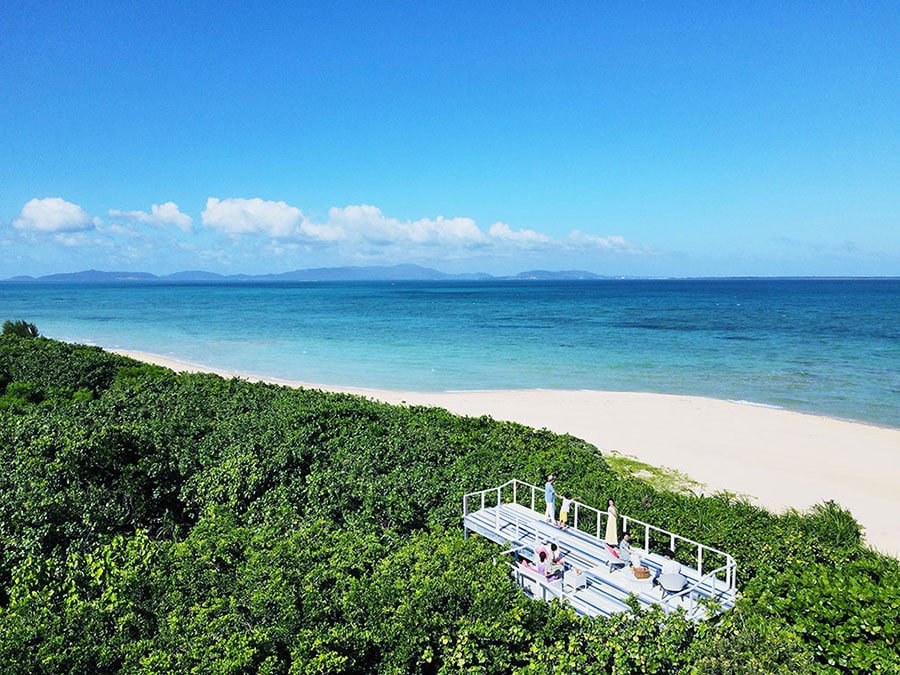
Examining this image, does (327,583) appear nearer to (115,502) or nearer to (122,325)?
(115,502)

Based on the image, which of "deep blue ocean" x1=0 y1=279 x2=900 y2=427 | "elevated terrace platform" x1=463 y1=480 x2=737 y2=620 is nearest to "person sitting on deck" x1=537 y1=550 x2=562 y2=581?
"elevated terrace platform" x1=463 y1=480 x2=737 y2=620

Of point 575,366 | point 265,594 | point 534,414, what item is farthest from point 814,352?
point 265,594

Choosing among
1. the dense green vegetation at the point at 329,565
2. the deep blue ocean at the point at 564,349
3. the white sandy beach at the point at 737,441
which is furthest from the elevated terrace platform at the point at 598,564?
the deep blue ocean at the point at 564,349

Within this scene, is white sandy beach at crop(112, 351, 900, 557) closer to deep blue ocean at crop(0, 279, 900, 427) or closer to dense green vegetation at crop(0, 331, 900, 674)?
deep blue ocean at crop(0, 279, 900, 427)

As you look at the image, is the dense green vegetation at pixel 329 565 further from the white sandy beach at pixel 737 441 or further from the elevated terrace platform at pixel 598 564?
the white sandy beach at pixel 737 441

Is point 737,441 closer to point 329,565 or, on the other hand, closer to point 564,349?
point 329,565

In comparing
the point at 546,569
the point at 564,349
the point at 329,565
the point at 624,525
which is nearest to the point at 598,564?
the point at 546,569
